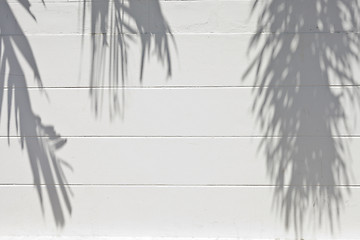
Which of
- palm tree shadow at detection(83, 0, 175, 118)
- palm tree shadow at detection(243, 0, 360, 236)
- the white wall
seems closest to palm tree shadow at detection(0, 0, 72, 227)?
the white wall

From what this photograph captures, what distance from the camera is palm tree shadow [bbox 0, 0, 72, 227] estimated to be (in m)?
3.26

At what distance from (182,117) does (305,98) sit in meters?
0.88

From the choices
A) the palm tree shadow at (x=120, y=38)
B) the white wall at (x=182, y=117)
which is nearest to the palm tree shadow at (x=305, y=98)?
the white wall at (x=182, y=117)

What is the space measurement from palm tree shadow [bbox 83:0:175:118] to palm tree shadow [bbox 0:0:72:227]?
46 cm

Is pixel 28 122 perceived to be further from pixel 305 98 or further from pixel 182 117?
pixel 305 98

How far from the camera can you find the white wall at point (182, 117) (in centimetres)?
317

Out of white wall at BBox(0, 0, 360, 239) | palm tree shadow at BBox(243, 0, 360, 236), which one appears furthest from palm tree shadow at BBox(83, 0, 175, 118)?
palm tree shadow at BBox(243, 0, 360, 236)

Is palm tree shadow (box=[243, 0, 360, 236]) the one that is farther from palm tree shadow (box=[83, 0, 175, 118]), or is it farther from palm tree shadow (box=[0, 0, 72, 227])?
palm tree shadow (box=[0, 0, 72, 227])

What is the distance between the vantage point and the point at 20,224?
3.39 m

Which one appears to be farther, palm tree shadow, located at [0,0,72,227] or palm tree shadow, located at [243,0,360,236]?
palm tree shadow, located at [0,0,72,227]

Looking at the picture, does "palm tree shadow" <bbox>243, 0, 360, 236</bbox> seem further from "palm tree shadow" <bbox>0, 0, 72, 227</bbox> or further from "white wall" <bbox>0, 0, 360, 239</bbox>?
"palm tree shadow" <bbox>0, 0, 72, 227</bbox>

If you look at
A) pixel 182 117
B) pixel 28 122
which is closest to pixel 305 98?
pixel 182 117

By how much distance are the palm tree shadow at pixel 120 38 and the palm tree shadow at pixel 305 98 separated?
655 millimetres

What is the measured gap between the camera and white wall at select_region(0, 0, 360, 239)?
317cm
